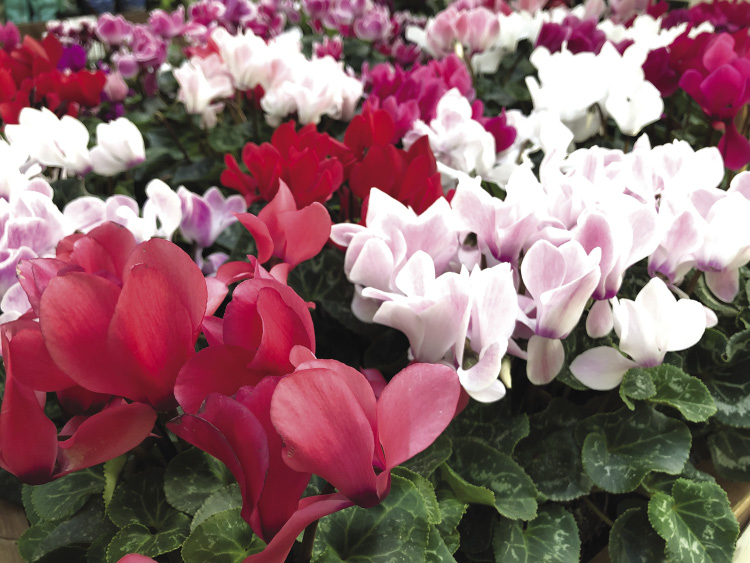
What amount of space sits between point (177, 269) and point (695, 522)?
0.49m

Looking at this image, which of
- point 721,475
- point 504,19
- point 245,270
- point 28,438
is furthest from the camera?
point 504,19

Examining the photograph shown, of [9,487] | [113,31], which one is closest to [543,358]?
[9,487]

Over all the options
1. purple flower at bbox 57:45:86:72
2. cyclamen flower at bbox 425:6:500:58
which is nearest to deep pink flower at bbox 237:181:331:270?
cyclamen flower at bbox 425:6:500:58

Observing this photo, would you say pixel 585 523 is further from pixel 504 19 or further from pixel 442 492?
pixel 504 19

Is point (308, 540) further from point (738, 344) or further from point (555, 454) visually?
point (738, 344)

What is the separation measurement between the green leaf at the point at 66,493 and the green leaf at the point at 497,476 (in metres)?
0.31

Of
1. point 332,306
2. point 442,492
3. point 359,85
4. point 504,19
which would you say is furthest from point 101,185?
point 504,19

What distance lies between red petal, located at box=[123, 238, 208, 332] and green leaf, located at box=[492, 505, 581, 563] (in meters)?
0.33

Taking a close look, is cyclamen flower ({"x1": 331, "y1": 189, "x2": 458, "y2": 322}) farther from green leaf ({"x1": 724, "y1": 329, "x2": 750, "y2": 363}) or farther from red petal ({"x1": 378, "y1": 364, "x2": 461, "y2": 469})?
green leaf ({"x1": 724, "y1": 329, "x2": 750, "y2": 363})

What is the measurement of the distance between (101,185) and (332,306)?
23.4 inches

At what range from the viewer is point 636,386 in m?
0.54

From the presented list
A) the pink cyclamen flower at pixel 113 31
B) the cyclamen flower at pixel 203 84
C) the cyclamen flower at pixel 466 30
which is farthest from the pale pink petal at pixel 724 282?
the pink cyclamen flower at pixel 113 31

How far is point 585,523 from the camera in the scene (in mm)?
656

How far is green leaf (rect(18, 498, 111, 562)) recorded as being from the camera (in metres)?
0.52
